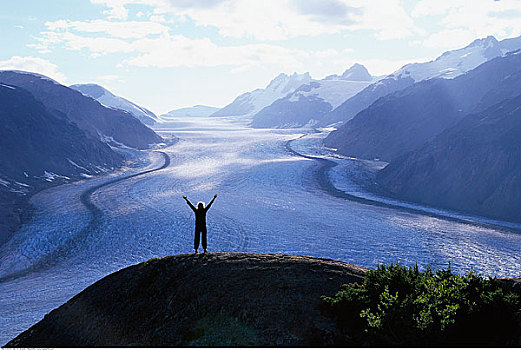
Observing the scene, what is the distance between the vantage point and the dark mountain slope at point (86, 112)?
125m

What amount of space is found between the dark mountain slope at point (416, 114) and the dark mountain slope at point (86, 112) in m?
63.3

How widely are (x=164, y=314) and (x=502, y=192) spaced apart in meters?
68.0

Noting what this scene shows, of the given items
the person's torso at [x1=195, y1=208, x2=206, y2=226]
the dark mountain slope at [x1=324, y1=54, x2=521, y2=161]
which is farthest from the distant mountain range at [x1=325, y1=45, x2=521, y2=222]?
the person's torso at [x1=195, y1=208, x2=206, y2=226]

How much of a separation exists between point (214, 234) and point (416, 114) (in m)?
94.4

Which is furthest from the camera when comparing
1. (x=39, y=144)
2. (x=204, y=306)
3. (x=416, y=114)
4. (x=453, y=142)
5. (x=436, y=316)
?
(x=416, y=114)

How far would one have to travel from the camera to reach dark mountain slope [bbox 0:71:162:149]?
124812 mm

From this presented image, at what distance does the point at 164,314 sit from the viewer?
500 inches

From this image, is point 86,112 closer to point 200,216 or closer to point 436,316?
point 200,216

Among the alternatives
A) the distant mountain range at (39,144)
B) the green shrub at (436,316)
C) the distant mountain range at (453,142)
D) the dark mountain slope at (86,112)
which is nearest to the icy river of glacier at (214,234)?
the distant mountain range at (39,144)

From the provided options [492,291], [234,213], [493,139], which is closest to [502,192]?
[493,139]

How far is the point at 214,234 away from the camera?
159 ft

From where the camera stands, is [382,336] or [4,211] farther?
[4,211]

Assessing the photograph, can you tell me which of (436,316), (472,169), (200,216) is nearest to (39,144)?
(472,169)

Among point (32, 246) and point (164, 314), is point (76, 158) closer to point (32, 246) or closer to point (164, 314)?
point (32, 246)
